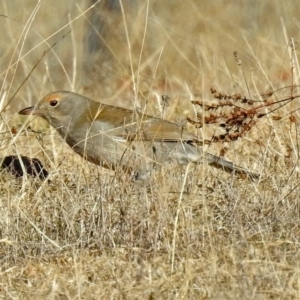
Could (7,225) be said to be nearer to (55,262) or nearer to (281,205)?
(55,262)

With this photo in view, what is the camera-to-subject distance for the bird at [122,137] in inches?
254

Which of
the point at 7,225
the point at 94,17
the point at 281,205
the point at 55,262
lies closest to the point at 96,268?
the point at 55,262

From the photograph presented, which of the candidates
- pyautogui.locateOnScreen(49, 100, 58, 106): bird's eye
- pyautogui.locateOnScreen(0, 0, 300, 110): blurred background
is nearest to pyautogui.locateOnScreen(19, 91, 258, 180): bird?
pyautogui.locateOnScreen(49, 100, 58, 106): bird's eye

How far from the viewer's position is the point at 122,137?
755 cm

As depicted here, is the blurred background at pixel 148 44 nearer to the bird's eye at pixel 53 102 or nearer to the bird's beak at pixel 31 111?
the bird's eye at pixel 53 102

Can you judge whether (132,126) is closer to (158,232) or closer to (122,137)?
(122,137)

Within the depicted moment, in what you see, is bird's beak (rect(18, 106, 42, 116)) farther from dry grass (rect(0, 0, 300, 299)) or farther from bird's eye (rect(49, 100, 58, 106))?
dry grass (rect(0, 0, 300, 299))

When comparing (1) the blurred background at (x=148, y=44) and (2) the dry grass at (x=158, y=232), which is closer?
(2) the dry grass at (x=158, y=232)

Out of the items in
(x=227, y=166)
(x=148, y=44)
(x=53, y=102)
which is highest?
(x=53, y=102)

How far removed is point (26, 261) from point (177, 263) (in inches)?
32.5

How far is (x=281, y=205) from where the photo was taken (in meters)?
5.64

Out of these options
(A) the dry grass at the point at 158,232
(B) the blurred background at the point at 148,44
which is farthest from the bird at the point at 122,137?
(B) the blurred background at the point at 148,44

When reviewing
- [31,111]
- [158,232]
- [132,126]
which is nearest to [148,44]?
[31,111]

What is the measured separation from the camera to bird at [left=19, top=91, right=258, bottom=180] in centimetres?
645
